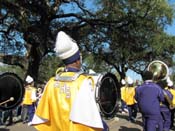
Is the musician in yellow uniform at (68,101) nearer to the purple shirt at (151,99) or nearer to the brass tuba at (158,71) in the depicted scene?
the purple shirt at (151,99)

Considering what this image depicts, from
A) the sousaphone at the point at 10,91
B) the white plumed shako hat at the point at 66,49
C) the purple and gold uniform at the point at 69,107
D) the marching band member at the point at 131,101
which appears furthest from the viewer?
the marching band member at the point at 131,101

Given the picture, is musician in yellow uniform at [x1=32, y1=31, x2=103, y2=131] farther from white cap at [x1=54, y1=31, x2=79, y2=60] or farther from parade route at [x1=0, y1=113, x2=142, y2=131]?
parade route at [x1=0, y1=113, x2=142, y2=131]

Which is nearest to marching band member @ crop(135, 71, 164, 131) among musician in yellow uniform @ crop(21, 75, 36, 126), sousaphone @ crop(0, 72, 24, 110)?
sousaphone @ crop(0, 72, 24, 110)

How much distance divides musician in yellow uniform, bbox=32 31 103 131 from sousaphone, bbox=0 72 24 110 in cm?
235

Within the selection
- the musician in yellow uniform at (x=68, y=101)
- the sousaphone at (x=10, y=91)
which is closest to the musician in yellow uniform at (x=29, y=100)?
the sousaphone at (x=10, y=91)

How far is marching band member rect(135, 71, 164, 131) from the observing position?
7.80m

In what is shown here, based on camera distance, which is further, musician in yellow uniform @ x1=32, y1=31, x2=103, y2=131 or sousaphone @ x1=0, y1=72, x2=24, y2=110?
sousaphone @ x1=0, y1=72, x2=24, y2=110

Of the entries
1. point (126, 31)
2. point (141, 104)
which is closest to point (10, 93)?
point (141, 104)

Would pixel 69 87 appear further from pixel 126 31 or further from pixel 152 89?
pixel 126 31

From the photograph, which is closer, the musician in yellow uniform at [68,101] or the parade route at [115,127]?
the musician in yellow uniform at [68,101]

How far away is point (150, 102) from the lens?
308 inches

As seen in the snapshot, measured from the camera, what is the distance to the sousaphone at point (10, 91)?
6.88 meters

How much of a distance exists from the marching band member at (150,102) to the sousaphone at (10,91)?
7.09 feet

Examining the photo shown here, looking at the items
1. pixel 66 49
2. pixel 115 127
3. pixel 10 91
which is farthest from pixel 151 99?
pixel 115 127
